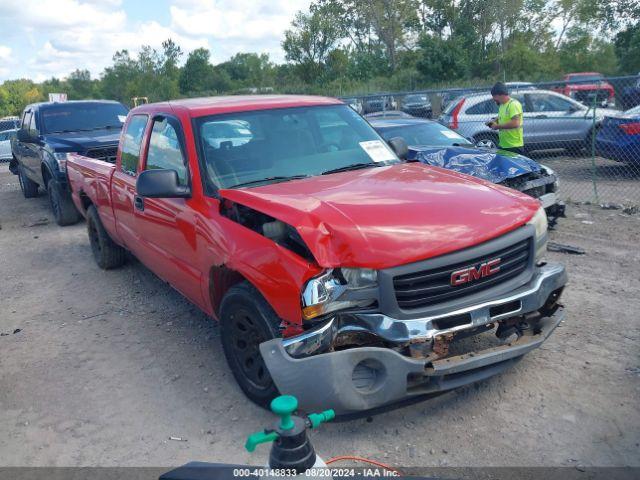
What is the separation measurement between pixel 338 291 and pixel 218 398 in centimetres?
138

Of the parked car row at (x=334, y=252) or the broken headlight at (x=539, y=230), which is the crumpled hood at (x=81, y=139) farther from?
the broken headlight at (x=539, y=230)

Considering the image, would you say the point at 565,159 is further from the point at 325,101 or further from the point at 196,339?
the point at 196,339

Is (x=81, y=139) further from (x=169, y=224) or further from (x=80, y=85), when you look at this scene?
(x=80, y=85)

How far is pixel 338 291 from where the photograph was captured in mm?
3041

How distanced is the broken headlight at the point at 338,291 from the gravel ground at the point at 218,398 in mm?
833

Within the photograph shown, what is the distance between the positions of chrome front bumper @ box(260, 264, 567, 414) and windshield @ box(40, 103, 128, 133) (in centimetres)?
850

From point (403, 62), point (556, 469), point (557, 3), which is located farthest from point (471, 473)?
point (557, 3)

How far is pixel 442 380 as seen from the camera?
317cm

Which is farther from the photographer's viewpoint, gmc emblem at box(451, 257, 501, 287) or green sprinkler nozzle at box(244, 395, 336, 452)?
gmc emblem at box(451, 257, 501, 287)

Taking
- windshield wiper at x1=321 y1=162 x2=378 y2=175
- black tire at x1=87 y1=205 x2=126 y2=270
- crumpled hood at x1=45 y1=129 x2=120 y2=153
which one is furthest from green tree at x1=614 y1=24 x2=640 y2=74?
windshield wiper at x1=321 y1=162 x2=378 y2=175

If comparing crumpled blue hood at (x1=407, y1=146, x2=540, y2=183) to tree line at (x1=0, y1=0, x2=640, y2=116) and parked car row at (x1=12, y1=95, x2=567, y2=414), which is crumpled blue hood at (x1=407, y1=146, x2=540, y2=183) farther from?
tree line at (x1=0, y1=0, x2=640, y2=116)

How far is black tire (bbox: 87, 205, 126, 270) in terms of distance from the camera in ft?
22.2

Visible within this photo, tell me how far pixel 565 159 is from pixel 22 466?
40.5ft

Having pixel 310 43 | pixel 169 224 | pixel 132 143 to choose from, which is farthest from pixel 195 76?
pixel 169 224
